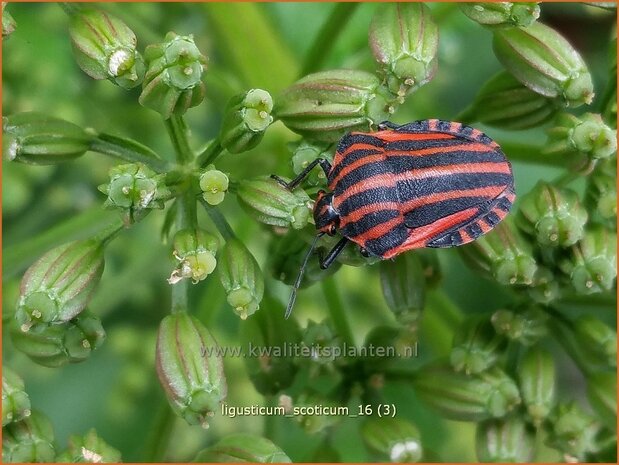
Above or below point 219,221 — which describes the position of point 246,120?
above

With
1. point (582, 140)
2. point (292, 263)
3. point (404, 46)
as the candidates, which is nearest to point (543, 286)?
point (582, 140)

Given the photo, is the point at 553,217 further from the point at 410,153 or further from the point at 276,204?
the point at 276,204

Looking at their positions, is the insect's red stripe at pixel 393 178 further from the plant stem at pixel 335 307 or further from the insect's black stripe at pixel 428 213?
the plant stem at pixel 335 307

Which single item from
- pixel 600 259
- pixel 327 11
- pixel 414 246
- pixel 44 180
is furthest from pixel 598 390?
pixel 44 180

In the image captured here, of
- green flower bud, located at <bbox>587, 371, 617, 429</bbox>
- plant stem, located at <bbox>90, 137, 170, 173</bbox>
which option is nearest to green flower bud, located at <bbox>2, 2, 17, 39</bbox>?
plant stem, located at <bbox>90, 137, 170, 173</bbox>

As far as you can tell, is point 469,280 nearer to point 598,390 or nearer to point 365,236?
point 598,390
